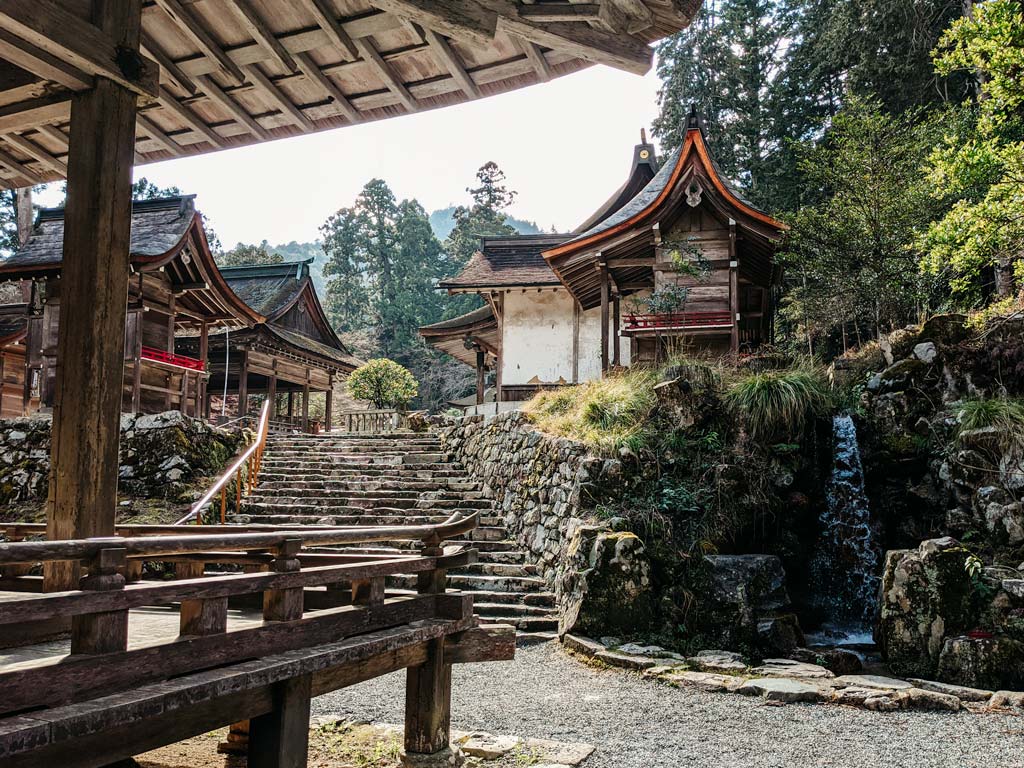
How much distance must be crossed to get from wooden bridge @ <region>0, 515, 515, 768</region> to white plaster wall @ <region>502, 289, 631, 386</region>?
14.9 m

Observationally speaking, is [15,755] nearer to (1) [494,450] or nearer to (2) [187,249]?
(1) [494,450]

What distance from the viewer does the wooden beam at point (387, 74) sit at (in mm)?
3946

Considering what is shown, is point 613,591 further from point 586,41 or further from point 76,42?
point 76,42

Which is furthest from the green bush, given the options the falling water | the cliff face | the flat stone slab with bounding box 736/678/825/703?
the flat stone slab with bounding box 736/678/825/703

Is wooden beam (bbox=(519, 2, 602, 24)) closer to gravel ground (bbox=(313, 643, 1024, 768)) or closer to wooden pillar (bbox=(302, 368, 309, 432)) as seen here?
gravel ground (bbox=(313, 643, 1024, 768))

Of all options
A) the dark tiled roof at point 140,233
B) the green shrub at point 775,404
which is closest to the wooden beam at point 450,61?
the green shrub at point 775,404

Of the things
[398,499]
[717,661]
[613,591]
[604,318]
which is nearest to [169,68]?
[613,591]

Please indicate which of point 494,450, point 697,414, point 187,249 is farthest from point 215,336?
point 697,414

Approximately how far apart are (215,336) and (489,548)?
15.4 m

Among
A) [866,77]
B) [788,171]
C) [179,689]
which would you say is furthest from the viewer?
[788,171]

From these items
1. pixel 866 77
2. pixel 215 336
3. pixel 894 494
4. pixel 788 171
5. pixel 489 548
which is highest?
pixel 866 77

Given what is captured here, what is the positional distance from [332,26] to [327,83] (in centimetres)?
44

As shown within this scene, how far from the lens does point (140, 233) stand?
55.9ft

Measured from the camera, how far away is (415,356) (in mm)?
45500
